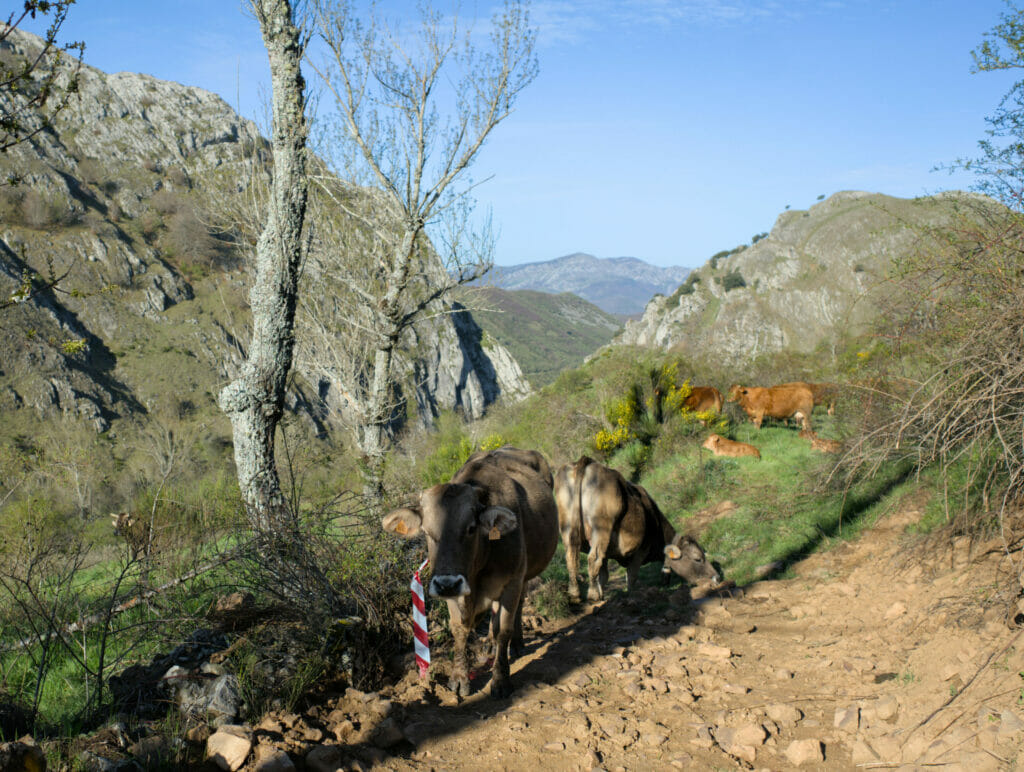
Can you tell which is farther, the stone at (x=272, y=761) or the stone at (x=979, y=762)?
the stone at (x=272, y=761)

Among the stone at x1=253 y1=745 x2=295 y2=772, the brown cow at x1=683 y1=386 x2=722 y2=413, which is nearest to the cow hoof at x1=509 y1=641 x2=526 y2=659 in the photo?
the stone at x1=253 y1=745 x2=295 y2=772

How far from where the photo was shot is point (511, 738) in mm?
4695

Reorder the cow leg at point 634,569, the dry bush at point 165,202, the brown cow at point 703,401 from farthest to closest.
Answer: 1. the dry bush at point 165,202
2. the brown cow at point 703,401
3. the cow leg at point 634,569

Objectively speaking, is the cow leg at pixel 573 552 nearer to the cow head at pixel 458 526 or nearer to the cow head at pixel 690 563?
the cow head at pixel 690 563

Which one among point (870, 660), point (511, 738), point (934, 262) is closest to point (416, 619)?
point (511, 738)

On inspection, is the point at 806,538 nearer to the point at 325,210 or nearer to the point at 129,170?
the point at 325,210

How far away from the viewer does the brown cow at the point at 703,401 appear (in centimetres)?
1773

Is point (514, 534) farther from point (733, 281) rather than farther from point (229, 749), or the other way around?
point (733, 281)

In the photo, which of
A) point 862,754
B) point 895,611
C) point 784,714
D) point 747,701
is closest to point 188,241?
point 895,611

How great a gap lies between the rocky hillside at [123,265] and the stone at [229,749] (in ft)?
124

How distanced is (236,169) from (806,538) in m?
13.6

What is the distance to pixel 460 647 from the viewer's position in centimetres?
555

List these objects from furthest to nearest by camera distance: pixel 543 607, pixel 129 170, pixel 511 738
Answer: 1. pixel 129 170
2. pixel 543 607
3. pixel 511 738

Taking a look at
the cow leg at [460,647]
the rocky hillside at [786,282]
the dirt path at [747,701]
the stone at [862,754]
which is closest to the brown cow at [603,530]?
the dirt path at [747,701]
